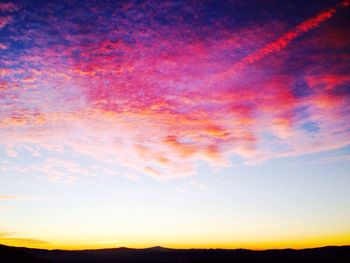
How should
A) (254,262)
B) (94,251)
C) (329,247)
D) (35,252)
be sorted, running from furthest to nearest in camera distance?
(94,251)
(35,252)
(329,247)
(254,262)

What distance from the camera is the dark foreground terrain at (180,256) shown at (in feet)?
151

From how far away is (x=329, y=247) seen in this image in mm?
123688

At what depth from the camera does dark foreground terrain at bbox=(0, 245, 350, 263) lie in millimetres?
46062

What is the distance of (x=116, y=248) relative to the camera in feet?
579

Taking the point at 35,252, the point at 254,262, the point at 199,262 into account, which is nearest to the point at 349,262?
the point at 254,262

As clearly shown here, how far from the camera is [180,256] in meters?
131

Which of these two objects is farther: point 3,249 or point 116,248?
point 116,248

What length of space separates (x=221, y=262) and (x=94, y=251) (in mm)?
99652

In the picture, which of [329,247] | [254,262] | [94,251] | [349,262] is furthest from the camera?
[94,251]

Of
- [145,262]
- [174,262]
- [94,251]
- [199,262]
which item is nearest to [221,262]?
[199,262]

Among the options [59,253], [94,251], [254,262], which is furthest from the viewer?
[94,251]

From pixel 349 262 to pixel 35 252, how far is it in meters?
118

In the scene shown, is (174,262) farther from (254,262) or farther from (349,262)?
(349,262)

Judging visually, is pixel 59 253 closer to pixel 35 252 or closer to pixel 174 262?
Answer: pixel 35 252
